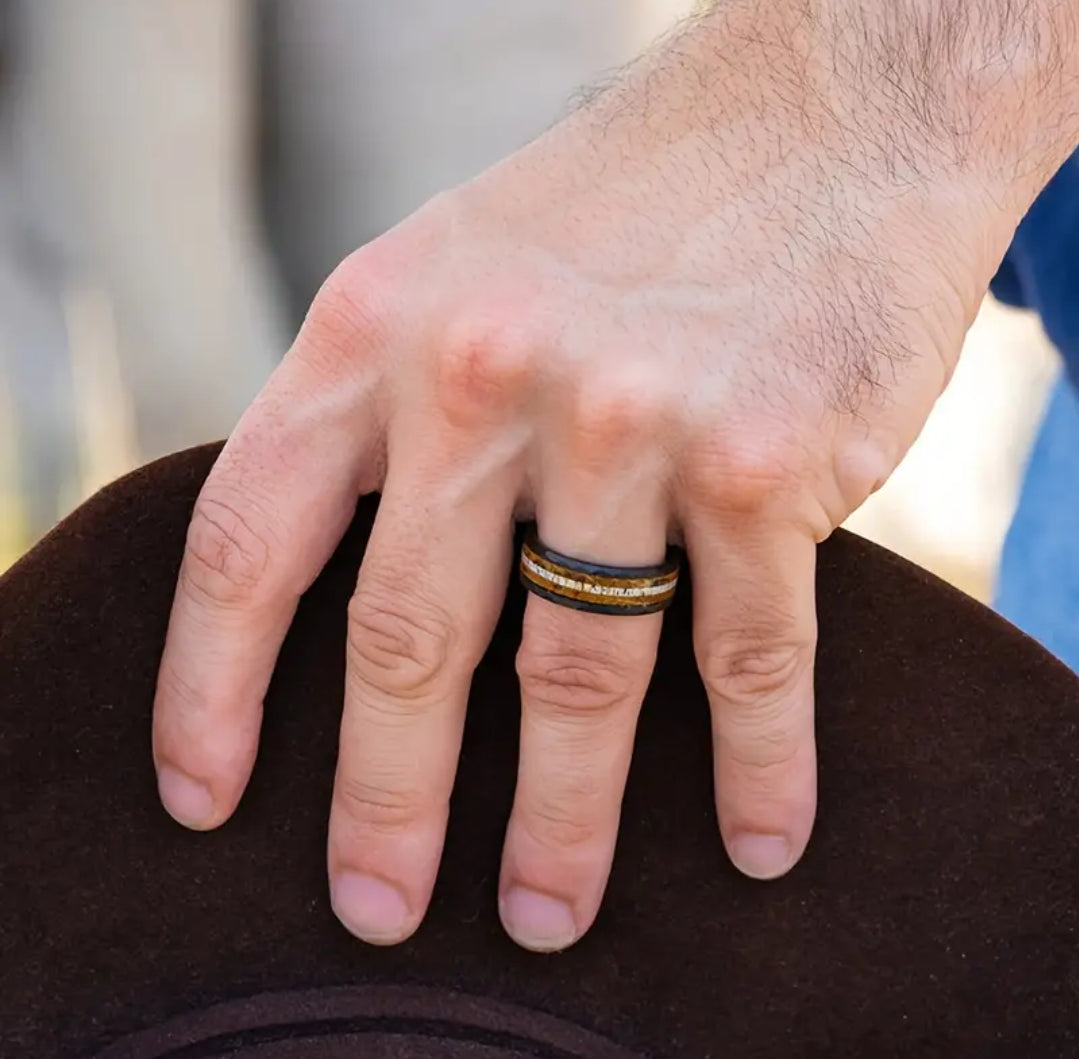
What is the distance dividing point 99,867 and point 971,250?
551 mm

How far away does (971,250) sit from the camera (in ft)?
2.11

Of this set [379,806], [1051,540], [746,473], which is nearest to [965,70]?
[746,473]

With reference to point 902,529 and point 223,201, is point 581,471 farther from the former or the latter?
point 902,529

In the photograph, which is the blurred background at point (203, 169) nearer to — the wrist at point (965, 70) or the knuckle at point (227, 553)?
the wrist at point (965, 70)

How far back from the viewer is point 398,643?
590 mm

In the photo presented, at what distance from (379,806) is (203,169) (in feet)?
5.38

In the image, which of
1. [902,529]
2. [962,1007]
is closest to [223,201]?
[902,529]

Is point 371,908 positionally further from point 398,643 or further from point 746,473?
point 746,473

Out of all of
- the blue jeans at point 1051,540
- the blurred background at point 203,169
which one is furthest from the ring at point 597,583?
the blurred background at point 203,169

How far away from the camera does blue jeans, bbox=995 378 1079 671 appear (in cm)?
111

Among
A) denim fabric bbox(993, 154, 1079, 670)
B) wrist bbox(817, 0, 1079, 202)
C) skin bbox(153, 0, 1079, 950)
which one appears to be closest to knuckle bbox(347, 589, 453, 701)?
skin bbox(153, 0, 1079, 950)

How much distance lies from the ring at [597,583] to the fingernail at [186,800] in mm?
193

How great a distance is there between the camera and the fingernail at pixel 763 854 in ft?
1.98

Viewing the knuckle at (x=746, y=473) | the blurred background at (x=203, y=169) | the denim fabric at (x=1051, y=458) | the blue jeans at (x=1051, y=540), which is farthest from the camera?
the blurred background at (x=203, y=169)
